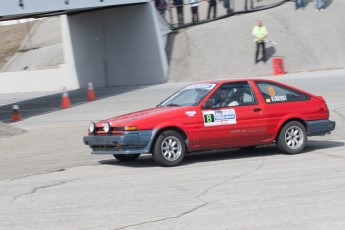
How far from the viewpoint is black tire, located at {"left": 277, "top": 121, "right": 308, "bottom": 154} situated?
11188mm

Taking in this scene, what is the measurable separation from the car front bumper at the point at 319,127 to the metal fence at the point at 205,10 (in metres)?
20.2

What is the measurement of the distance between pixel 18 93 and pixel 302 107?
2700 cm

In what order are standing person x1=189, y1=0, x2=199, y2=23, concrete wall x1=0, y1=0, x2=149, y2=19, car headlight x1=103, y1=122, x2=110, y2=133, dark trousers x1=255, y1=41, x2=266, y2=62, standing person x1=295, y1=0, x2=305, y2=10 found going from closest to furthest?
1. car headlight x1=103, y1=122, x2=110, y2=133
2. concrete wall x1=0, y1=0, x2=149, y2=19
3. dark trousers x1=255, y1=41, x2=266, y2=62
4. standing person x1=189, y1=0, x2=199, y2=23
5. standing person x1=295, y1=0, x2=305, y2=10

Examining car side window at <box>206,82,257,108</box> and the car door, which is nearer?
the car door

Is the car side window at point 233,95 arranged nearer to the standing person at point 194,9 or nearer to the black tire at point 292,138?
the black tire at point 292,138

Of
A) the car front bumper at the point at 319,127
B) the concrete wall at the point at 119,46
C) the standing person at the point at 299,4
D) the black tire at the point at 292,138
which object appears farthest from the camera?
the standing person at the point at 299,4

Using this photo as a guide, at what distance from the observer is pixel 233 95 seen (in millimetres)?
11102

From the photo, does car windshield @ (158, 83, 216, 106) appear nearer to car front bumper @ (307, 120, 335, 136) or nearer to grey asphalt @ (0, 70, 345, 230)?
grey asphalt @ (0, 70, 345, 230)

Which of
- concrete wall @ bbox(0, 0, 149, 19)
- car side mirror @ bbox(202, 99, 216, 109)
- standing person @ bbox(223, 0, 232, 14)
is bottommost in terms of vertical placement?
car side mirror @ bbox(202, 99, 216, 109)

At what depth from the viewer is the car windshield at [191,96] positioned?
35.9 feet

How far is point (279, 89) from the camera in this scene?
11477 millimetres

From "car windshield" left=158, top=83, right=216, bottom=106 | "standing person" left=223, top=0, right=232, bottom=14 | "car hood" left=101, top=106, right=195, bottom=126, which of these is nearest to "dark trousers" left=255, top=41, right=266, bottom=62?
"standing person" left=223, top=0, right=232, bottom=14

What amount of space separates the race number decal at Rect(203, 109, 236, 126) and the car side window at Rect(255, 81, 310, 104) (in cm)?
75

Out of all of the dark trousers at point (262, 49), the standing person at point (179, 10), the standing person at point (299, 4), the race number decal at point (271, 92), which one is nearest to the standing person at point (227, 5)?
the standing person at point (179, 10)
